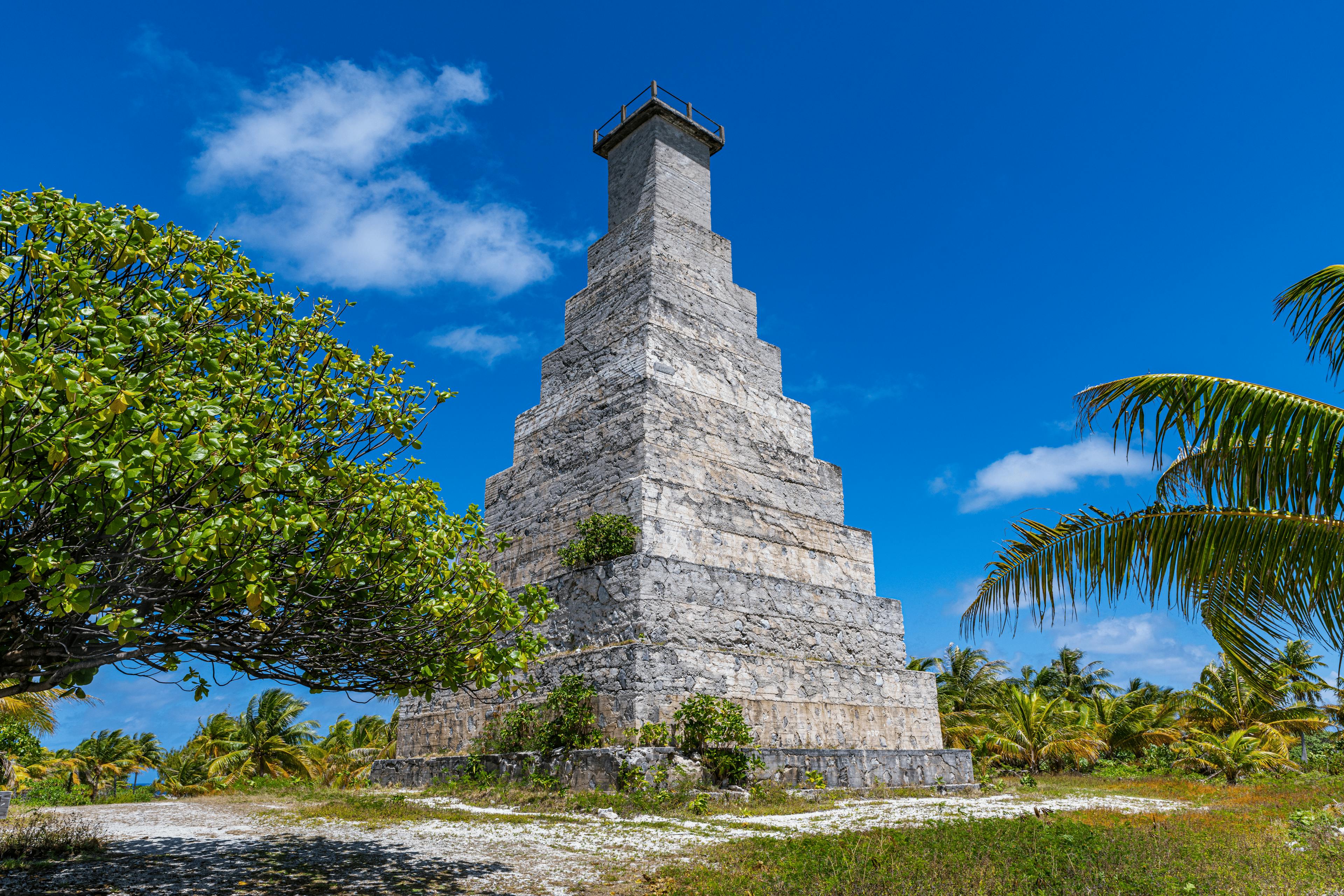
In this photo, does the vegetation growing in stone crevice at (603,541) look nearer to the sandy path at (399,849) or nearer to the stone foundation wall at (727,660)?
the stone foundation wall at (727,660)

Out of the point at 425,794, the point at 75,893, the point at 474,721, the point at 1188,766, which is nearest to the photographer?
the point at 75,893

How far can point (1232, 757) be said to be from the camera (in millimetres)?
26047

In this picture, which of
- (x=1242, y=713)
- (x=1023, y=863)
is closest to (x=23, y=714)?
(x=1023, y=863)

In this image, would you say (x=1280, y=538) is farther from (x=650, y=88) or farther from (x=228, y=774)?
(x=228, y=774)

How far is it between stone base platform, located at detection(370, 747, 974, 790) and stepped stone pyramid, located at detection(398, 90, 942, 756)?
0.88 meters

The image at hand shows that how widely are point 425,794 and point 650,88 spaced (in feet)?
71.6

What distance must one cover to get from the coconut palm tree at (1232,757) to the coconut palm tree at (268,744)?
32.1 metres

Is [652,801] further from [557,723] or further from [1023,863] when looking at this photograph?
[1023,863]

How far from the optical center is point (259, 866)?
30.9 feet

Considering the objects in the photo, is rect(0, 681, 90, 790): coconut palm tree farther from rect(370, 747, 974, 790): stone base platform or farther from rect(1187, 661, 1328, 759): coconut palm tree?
rect(1187, 661, 1328, 759): coconut palm tree

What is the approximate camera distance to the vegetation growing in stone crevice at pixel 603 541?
18906 mm

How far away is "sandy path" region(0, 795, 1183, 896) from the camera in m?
8.43

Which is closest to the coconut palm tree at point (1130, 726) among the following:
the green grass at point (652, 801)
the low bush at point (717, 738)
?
the green grass at point (652, 801)

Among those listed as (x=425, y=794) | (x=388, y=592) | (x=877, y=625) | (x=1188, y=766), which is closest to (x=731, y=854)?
(x=388, y=592)
